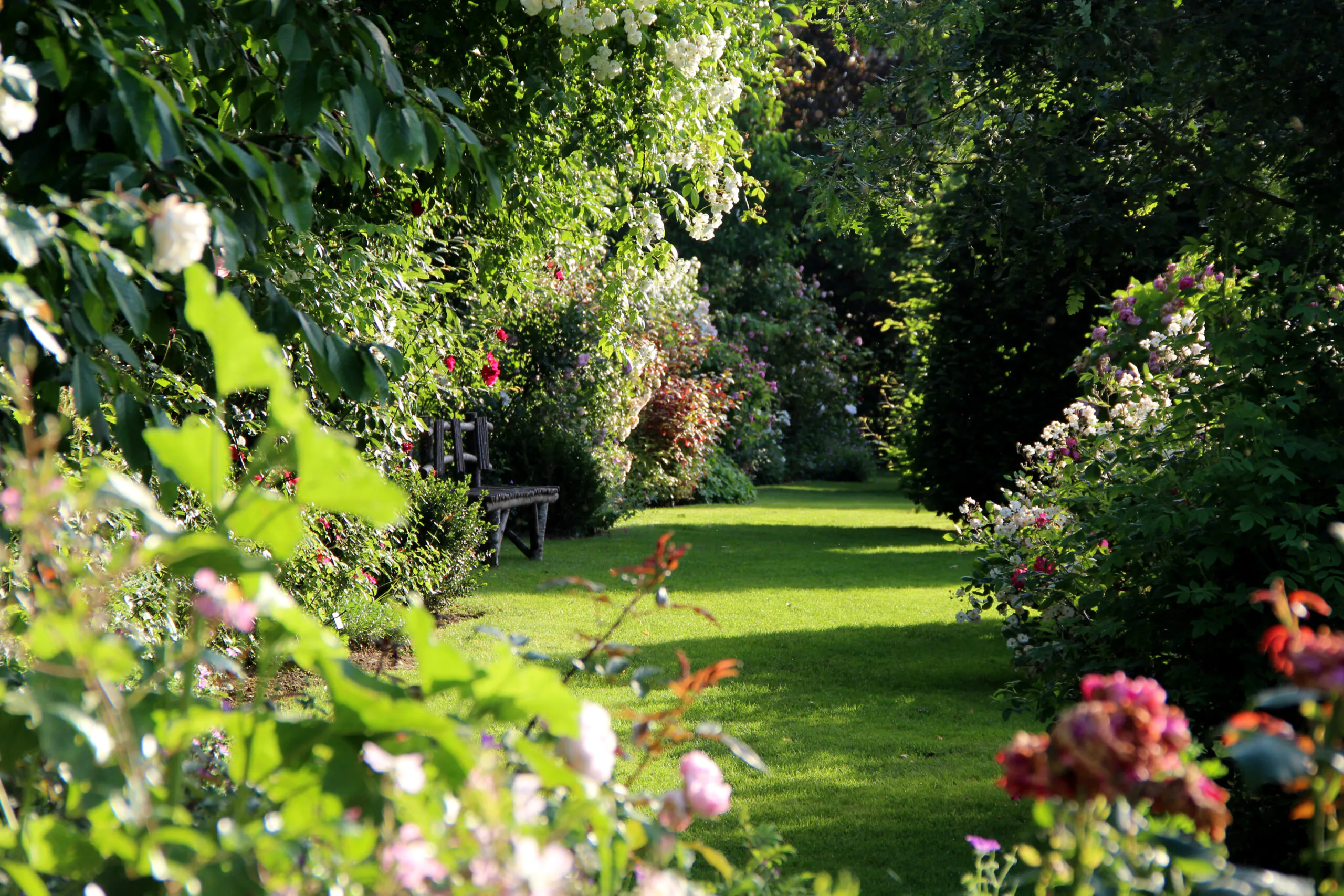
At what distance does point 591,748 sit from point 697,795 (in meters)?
0.16


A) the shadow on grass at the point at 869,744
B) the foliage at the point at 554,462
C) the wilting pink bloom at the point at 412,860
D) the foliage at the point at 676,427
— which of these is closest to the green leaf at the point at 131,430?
the wilting pink bloom at the point at 412,860

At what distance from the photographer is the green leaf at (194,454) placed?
3.29 feet

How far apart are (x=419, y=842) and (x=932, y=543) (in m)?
11.9

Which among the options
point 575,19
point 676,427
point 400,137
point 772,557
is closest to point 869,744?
point 575,19

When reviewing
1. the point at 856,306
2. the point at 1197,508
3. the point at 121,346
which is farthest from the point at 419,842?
the point at 856,306

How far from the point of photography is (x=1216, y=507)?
3.16 m

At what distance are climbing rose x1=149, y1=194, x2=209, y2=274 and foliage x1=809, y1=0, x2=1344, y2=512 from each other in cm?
284

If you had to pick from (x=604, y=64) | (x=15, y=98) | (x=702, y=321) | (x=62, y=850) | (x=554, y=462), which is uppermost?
(x=604, y=64)

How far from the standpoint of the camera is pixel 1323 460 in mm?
3021

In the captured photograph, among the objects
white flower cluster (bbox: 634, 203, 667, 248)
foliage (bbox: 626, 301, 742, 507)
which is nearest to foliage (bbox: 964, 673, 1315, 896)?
white flower cluster (bbox: 634, 203, 667, 248)

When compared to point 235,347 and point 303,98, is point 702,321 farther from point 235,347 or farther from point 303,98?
point 235,347

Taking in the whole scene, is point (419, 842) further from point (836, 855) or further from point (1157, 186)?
point (1157, 186)

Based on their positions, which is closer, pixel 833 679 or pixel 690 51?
pixel 690 51

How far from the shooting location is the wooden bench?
8.32m
